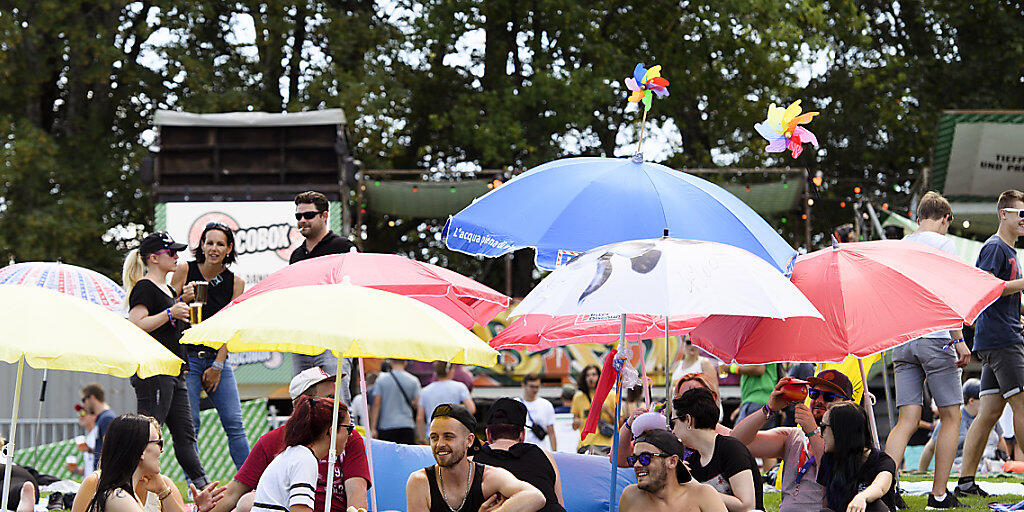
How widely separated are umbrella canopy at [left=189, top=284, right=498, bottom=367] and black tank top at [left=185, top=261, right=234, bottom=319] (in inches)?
101

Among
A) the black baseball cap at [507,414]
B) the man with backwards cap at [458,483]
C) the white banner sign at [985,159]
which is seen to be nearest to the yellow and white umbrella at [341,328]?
the man with backwards cap at [458,483]

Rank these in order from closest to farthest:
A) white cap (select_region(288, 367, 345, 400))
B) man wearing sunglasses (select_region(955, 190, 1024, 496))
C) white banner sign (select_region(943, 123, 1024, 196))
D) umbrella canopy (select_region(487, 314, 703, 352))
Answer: white cap (select_region(288, 367, 345, 400)) → man wearing sunglasses (select_region(955, 190, 1024, 496)) → umbrella canopy (select_region(487, 314, 703, 352)) → white banner sign (select_region(943, 123, 1024, 196))

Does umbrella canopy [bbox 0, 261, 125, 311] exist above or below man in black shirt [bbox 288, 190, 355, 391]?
below

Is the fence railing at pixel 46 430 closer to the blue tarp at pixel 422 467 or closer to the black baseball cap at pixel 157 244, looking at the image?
the black baseball cap at pixel 157 244

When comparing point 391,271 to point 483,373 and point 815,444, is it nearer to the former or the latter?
point 815,444

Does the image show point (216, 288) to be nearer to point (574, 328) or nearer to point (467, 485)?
point (574, 328)

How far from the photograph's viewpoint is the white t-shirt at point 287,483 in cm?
495

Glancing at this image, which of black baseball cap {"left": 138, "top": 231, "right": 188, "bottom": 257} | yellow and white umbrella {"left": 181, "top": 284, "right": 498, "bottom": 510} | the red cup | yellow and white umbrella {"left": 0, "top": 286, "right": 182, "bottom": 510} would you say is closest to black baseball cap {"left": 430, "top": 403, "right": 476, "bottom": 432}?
yellow and white umbrella {"left": 181, "top": 284, "right": 498, "bottom": 510}

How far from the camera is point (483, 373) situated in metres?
16.6

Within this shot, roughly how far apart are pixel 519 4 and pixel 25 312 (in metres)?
18.8

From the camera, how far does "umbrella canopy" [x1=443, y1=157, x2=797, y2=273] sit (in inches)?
259

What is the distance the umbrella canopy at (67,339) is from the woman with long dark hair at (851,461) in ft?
10.3

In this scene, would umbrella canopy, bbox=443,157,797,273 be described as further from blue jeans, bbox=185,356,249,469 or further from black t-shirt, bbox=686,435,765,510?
Result: blue jeans, bbox=185,356,249,469

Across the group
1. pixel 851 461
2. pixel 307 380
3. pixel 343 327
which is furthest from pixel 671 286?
pixel 307 380
